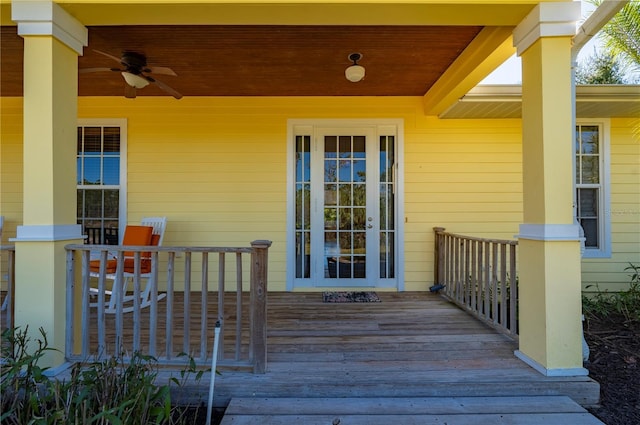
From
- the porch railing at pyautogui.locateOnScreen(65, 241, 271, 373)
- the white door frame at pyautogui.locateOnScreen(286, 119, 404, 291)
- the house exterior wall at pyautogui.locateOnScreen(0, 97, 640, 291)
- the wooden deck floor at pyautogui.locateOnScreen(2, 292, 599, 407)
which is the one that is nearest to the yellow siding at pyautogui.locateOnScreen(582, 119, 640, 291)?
the house exterior wall at pyautogui.locateOnScreen(0, 97, 640, 291)

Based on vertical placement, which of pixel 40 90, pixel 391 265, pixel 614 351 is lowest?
pixel 614 351

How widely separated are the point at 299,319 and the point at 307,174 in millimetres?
1876

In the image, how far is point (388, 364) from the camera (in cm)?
243

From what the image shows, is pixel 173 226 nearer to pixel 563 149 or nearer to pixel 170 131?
pixel 170 131

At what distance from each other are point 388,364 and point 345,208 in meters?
2.36

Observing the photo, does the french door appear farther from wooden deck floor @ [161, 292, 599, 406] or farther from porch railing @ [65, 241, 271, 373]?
porch railing @ [65, 241, 271, 373]

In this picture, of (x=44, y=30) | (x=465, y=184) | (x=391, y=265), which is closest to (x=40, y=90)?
(x=44, y=30)

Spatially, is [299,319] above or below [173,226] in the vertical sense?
below

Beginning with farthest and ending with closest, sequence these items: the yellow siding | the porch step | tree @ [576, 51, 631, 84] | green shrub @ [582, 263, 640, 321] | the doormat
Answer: tree @ [576, 51, 631, 84] < the yellow siding < the doormat < green shrub @ [582, 263, 640, 321] < the porch step

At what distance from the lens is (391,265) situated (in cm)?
452

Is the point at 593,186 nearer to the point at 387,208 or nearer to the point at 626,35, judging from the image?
the point at 626,35

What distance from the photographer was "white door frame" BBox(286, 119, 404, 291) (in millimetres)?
4461

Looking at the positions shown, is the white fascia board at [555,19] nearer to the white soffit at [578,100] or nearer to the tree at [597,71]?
the white soffit at [578,100]

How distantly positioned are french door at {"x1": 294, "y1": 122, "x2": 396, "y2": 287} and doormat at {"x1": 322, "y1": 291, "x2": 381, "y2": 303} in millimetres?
183
